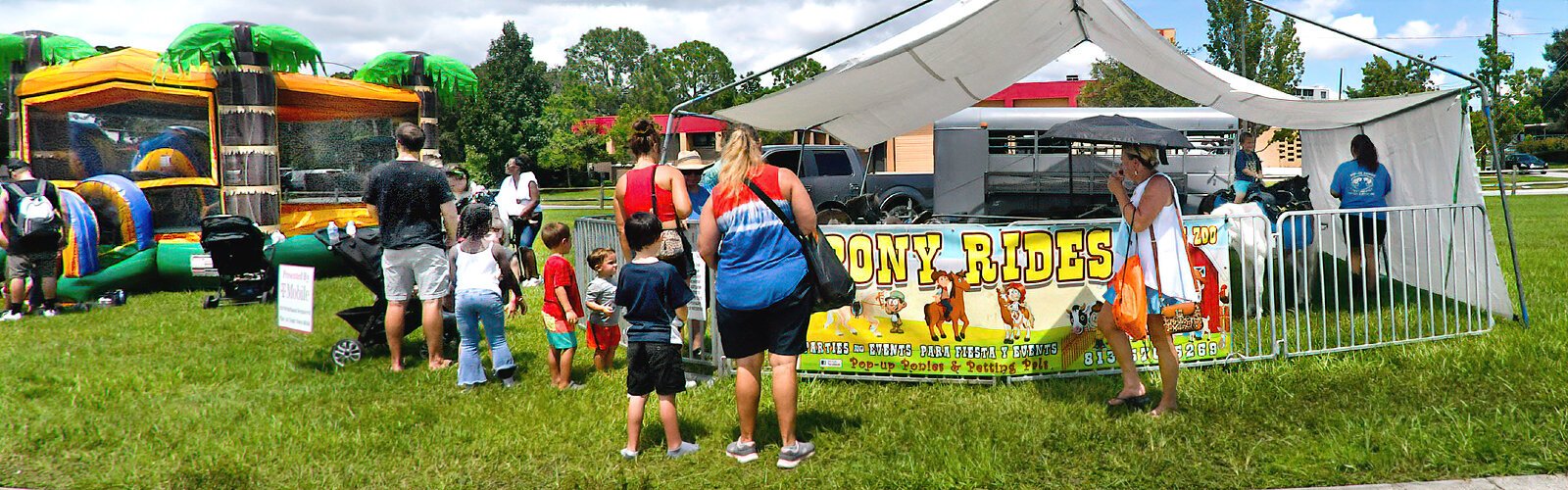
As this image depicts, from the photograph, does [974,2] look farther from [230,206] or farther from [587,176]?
[587,176]

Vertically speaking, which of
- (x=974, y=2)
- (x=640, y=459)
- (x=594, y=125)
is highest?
(x=594, y=125)

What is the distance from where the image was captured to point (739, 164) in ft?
13.9

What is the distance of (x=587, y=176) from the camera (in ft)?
183

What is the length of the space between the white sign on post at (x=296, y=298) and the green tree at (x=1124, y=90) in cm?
2807

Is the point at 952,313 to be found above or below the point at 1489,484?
above

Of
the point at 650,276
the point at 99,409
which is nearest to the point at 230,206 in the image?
the point at 99,409

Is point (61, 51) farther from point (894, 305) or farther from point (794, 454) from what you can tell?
point (794, 454)

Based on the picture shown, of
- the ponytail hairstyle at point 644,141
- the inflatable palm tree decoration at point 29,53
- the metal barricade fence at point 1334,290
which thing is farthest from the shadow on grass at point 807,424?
the inflatable palm tree decoration at point 29,53

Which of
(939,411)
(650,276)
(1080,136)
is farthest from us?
(1080,136)

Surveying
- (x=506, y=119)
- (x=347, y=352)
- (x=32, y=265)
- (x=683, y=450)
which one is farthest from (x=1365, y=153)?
(x=506, y=119)

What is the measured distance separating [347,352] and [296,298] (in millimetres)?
518

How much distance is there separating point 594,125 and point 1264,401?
2078 inches

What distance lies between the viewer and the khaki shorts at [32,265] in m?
8.66

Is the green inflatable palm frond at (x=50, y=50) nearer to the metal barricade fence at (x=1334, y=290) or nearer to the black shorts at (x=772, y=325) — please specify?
the metal barricade fence at (x=1334, y=290)
